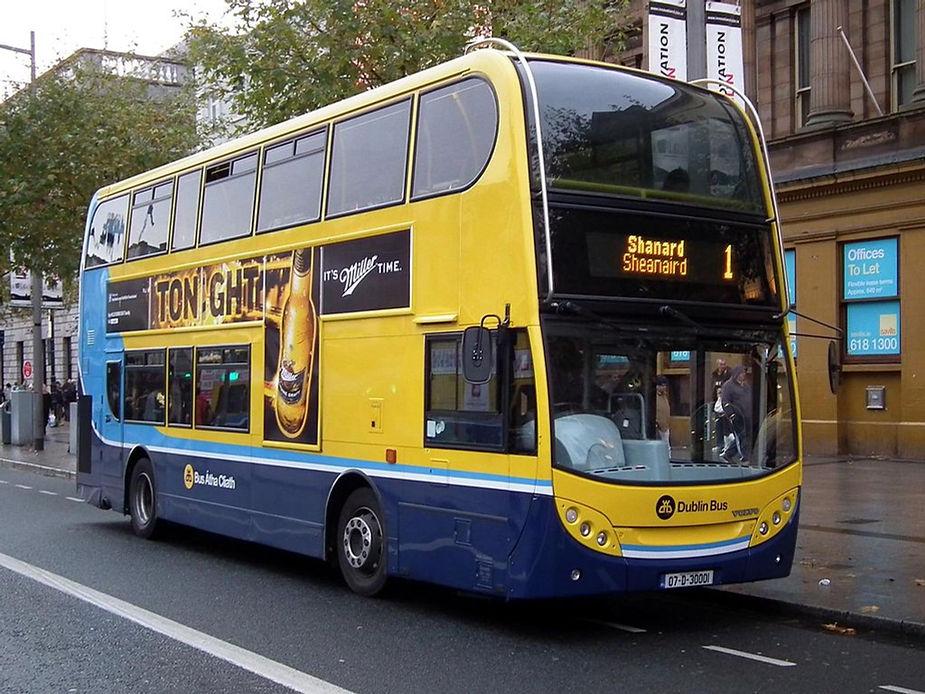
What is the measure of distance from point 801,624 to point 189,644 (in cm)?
450

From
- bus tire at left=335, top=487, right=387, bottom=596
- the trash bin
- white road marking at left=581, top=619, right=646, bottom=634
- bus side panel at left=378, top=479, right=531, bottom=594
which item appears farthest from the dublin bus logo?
the trash bin

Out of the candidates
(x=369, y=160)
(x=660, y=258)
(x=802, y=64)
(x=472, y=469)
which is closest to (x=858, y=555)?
Answer: (x=660, y=258)

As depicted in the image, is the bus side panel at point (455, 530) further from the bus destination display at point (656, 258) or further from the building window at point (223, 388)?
the building window at point (223, 388)

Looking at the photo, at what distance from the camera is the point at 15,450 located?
105 feet

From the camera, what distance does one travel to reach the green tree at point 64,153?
2570 centimetres

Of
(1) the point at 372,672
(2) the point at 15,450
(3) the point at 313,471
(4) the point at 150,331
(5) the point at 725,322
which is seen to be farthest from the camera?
(2) the point at 15,450

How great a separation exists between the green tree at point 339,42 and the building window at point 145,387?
17.1ft

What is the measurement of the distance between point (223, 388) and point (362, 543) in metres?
3.07

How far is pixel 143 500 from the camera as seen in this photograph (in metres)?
14.6

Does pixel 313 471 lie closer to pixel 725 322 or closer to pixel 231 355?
pixel 231 355

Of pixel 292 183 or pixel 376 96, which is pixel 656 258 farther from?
pixel 292 183

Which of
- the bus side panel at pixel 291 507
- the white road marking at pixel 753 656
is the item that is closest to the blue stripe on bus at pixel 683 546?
the white road marking at pixel 753 656

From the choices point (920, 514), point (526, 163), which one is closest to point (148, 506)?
point (526, 163)

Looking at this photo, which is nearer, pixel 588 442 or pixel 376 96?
pixel 588 442
